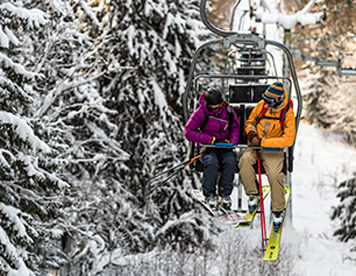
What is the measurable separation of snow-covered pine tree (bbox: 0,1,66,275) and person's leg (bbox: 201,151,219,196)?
3.18 m

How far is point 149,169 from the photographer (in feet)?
60.5

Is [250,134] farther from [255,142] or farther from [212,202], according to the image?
[212,202]

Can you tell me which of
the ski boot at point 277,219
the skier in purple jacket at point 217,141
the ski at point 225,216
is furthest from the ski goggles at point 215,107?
the ski boot at point 277,219

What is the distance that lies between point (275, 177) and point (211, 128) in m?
0.93

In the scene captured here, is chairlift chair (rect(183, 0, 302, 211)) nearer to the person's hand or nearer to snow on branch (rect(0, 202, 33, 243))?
the person's hand

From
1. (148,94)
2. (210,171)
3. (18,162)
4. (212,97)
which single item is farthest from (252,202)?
(148,94)

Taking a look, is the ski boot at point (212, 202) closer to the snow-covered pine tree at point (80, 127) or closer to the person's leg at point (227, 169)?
the person's leg at point (227, 169)

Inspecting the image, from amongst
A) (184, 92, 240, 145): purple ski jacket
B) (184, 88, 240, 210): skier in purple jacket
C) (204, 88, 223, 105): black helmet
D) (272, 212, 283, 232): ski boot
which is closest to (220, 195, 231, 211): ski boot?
(184, 88, 240, 210): skier in purple jacket

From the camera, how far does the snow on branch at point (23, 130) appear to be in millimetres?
9781

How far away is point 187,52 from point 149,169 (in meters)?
3.54

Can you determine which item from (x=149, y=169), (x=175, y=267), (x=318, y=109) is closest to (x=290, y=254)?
(x=175, y=267)

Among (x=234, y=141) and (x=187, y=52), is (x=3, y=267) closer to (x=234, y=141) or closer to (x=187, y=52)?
(x=234, y=141)

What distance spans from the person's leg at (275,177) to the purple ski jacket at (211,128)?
45 cm

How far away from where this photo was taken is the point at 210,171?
A: 7516 millimetres
